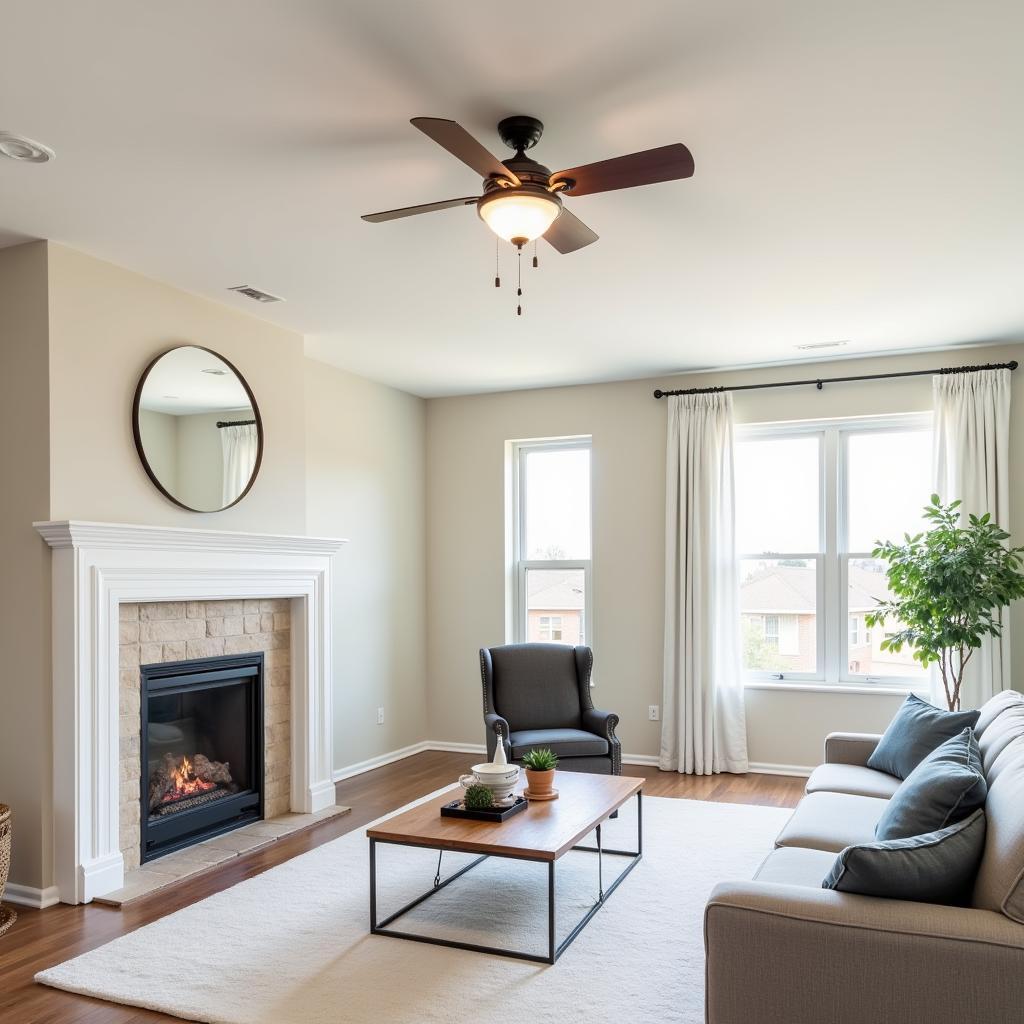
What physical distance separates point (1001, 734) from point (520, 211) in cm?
231

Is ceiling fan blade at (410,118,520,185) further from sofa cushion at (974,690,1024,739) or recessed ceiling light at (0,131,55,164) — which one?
sofa cushion at (974,690,1024,739)

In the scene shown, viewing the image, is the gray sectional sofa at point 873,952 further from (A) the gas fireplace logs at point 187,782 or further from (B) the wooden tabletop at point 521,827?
(A) the gas fireplace logs at point 187,782

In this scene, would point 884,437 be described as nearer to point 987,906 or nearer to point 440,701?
point 440,701

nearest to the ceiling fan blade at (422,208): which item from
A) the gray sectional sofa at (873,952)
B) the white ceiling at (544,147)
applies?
the white ceiling at (544,147)

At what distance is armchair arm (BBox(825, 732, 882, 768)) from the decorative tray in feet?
5.30

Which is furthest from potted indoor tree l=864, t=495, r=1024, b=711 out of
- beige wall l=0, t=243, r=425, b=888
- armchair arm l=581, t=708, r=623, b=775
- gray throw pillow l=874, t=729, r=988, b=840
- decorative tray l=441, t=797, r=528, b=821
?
beige wall l=0, t=243, r=425, b=888

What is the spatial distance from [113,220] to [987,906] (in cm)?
364

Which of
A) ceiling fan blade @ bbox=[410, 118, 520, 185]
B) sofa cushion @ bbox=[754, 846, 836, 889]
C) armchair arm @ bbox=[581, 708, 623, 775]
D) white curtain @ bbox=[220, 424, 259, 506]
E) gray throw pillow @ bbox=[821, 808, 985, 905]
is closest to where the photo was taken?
gray throw pillow @ bbox=[821, 808, 985, 905]

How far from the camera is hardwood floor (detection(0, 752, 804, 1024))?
9.50 ft

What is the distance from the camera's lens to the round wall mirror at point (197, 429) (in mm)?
4287

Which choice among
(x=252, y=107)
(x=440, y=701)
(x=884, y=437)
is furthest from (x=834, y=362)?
(x=252, y=107)

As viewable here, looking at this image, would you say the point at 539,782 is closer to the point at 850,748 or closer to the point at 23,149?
the point at 850,748

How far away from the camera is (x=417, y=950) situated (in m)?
3.26

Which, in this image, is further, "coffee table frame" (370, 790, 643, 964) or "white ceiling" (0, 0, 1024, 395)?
"coffee table frame" (370, 790, 643, 964)
